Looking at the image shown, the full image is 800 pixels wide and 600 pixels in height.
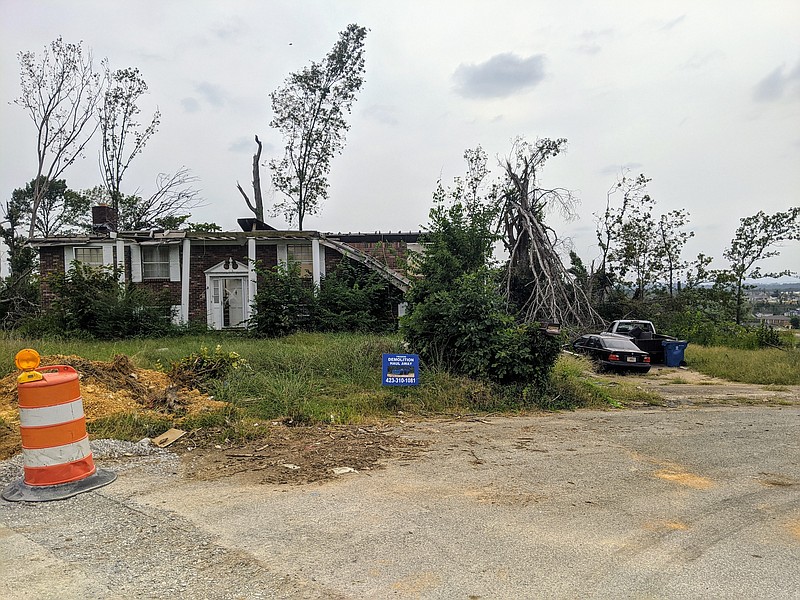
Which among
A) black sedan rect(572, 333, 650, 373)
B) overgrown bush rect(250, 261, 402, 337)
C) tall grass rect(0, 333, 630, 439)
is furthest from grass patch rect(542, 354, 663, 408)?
overgrown bush rect(250, 261, 402, 337)

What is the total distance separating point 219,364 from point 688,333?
2261cm

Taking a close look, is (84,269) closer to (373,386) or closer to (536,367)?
(373,386)

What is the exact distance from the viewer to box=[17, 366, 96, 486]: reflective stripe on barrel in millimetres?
5125

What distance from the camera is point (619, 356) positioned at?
57.7 feet

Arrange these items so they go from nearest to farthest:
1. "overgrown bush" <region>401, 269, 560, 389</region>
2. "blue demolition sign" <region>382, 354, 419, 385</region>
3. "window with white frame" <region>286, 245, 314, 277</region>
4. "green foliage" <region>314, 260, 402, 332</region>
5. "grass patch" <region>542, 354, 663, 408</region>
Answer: "blue demolition sign" <region>382, 354, 419, 385</region>, "overgrown bush" <region>401, 269, 560, 389</region>, "grass patch" <region>542, 354, 663, 408</region>, "green foliage" <region>314, 260, 402, 332</region>, "window with white frame" <region>286, 245, 314, 277</region>

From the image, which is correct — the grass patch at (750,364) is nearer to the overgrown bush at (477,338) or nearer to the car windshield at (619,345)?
the car windshield at (619,345)

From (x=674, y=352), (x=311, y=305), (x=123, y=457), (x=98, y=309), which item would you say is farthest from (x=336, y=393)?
(x=674, y=352)

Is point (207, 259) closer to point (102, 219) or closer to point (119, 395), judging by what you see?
point (102, 219)

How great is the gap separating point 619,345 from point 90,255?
18.5 meters

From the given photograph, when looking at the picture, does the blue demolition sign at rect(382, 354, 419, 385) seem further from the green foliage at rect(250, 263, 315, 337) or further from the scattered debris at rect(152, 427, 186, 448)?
the green foliage at rect(250, 263, 315, 337)

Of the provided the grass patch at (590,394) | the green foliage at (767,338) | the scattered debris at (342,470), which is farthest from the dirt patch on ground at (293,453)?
the green foliage at (767,338)

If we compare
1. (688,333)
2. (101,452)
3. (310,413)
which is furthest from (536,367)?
(688,333)

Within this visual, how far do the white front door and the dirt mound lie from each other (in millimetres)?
11888

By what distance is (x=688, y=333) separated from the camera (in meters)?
26.6
